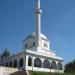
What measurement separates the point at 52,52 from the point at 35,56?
33.5 ft

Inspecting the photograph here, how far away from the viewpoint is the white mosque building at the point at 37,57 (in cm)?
5162

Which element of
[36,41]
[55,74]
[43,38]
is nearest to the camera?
[55,74]

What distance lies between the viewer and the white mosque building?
5162cm

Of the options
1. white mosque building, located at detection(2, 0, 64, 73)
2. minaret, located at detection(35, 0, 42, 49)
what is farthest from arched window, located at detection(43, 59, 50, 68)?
minaret, located at detection(35, 0, 42, 49)

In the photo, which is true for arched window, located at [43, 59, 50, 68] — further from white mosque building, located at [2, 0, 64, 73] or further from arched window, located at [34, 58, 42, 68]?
arched window, located at [34, 58, 42, 68]

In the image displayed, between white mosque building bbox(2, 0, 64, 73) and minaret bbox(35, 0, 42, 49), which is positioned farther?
minaret bbox(35, 0, 42, 49)

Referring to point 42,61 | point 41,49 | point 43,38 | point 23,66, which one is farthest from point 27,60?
point 43,38

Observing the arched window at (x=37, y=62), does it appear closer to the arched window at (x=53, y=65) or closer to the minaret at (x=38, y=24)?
the arched window at (x=53, y=65)

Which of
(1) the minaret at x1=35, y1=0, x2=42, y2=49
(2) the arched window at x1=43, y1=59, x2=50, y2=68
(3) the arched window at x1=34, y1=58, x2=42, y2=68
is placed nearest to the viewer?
(3) the arched window at x1=34, y1=58, x2=42, y2=68

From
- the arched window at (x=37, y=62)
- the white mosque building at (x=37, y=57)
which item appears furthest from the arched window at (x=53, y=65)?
the arched window at (x=37, y=62)

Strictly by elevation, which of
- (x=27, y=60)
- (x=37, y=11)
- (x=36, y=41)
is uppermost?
(x=37, y=11)

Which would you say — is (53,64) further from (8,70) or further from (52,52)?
(8,70)

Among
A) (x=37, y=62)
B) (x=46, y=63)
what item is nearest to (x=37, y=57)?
(x=37, y=62)

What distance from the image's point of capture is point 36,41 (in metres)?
58.0
